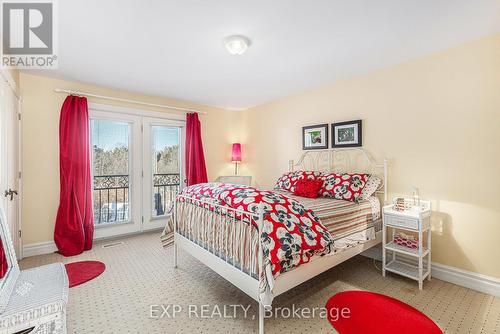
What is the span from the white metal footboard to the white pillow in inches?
69.0

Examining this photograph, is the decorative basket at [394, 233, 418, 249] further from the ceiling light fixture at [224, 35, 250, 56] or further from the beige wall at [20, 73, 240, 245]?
the beige wall at [20, 73, 240, 245]

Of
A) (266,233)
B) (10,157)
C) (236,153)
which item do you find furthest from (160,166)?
(266,233)

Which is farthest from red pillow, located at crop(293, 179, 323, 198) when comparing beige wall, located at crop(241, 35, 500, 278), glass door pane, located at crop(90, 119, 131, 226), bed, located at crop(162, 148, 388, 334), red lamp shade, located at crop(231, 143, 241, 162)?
glass door pane, located at crop(90, 119, 131, 226)

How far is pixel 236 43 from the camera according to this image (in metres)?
2.26

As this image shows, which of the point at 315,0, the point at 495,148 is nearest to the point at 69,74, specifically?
the point at 315,0

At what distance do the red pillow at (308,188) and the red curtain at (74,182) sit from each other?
3100 mm

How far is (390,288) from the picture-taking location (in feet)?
7.79

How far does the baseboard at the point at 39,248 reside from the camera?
3.12m

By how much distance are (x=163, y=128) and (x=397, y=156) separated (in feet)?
12.5

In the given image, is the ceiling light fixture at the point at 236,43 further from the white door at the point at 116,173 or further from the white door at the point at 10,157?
the white door at the point at 116,173

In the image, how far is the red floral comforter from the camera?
1584mm

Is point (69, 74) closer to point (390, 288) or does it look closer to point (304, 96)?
point (304, 96)

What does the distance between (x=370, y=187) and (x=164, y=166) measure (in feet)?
11.4

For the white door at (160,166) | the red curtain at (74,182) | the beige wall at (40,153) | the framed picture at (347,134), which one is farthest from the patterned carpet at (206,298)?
the framed picture at (347,134)
